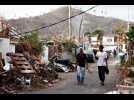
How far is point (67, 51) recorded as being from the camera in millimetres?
31234

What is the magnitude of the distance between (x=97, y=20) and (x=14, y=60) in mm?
99330

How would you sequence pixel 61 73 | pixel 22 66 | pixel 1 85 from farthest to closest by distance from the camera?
pixel 61 73 < pixel 22 66 < pixel 1 85

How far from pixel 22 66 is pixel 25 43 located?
2.88m

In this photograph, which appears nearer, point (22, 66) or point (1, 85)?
point (1, 85)

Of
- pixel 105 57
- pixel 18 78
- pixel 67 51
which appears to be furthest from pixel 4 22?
pixel 67 51

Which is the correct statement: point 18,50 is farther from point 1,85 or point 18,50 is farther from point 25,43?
point 1,85

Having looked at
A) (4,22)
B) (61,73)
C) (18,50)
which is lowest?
(61,73)
